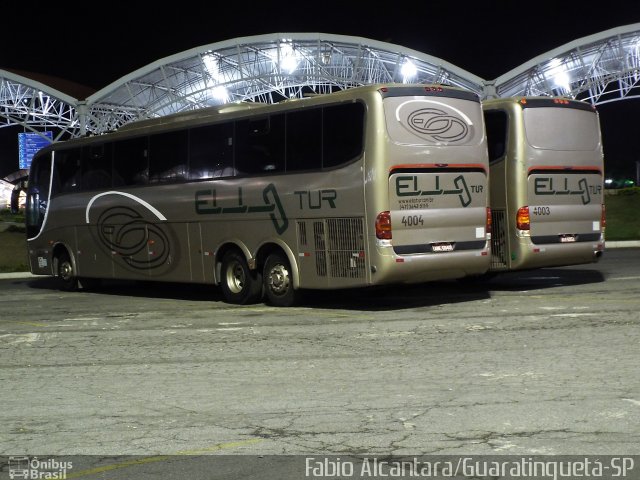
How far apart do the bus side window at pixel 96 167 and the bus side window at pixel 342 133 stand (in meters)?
6.38

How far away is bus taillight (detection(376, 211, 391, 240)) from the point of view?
14.5 m

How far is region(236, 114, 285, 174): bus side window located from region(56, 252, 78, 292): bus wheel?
6450 mm

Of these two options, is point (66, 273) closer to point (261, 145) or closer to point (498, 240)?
point (261, 145)

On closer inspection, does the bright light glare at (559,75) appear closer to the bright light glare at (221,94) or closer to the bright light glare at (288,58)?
the bright light glare at (288,58)

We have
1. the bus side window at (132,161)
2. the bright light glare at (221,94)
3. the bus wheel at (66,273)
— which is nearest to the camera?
the bus side window at (132,161)

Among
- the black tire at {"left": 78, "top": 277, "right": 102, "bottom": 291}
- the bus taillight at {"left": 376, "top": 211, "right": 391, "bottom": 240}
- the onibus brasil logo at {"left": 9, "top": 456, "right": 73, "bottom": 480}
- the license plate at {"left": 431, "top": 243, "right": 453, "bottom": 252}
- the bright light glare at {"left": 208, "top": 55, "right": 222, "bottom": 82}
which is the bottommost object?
the onibus brasil logo at {"left": 9, "top": 456, "right": 73, "bottom": 480}

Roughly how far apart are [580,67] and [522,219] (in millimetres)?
38664

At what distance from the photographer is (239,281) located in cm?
1720

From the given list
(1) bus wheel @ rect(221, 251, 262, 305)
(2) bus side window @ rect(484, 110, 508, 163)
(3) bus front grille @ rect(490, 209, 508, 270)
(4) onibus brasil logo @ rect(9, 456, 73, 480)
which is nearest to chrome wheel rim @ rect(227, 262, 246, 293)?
(1) bus wheel @ rect(221, 251, 262, 305)

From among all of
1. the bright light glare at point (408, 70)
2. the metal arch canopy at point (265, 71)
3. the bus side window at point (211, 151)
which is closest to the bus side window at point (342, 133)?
the bus side window at point (211, 151)

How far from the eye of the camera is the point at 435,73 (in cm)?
5134

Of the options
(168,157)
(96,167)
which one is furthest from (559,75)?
(168,157)

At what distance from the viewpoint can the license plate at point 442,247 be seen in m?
15.2

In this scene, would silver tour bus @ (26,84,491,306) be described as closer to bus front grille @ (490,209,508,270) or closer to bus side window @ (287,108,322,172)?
bus side window @ (287,108,322,172)
